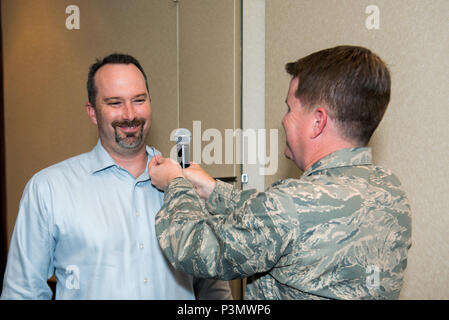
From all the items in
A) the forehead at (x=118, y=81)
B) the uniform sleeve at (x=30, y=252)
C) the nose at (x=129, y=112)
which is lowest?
the uniform sleeve at (x=30, y=252)

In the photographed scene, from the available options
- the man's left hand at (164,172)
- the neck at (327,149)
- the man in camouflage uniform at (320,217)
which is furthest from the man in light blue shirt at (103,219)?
the neck at (327,149)

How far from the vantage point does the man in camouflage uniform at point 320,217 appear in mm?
915

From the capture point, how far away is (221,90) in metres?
2.35

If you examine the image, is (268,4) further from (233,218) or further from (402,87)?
(233,218)

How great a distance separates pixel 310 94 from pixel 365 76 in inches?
5.5

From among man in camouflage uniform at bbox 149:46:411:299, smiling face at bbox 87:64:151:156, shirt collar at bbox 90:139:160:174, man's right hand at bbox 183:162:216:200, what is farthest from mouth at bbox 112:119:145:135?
man in camouflage uniform at bbox 149:46:411:299

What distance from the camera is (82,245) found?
1260mm

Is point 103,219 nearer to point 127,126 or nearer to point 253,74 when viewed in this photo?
point 127,126

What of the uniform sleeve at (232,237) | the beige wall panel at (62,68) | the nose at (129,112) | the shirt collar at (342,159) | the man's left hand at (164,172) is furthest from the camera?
the beige wall panel at (62,68)

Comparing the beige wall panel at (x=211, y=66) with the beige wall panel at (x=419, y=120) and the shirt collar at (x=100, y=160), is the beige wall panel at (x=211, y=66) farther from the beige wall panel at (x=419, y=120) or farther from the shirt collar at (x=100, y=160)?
the shirt collar at (x=100, y=160)

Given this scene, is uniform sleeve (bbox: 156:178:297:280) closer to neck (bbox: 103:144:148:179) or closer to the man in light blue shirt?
the man in light blue shirt

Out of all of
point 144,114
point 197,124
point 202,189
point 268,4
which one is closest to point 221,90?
point 197,124

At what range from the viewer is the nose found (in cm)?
137

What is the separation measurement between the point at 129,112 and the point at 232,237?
66cm
